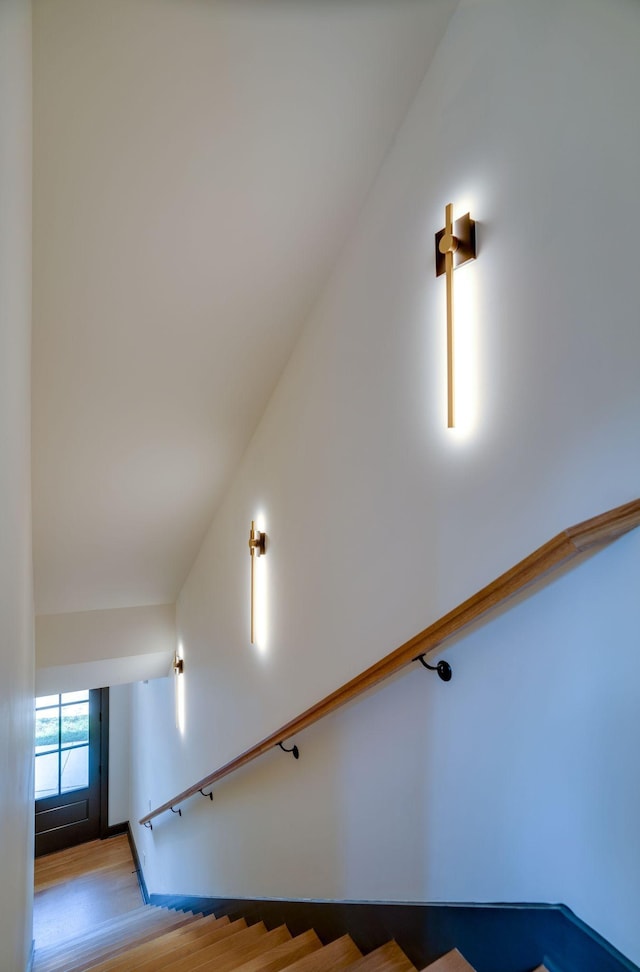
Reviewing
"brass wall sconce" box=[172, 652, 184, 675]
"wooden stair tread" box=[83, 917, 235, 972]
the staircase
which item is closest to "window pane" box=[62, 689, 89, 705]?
"brass wall sconce" box=[172, 652, 184, 675]

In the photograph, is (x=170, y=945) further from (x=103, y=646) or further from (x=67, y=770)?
(x=67, y=770)

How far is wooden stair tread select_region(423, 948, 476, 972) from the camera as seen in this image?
1413 millimetres

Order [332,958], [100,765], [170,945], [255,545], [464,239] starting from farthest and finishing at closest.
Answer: [100,765] < [255,545] < [170,945] < [332,958] < [464,239]

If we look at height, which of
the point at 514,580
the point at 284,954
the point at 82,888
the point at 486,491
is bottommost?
the point at 82,888

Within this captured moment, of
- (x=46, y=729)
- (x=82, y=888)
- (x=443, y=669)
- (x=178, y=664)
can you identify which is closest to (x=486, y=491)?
(x=443, y=669)

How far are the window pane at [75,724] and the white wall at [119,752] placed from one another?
0.33 metres

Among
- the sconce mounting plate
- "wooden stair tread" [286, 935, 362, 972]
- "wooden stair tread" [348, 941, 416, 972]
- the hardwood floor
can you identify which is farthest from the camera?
the hardwood floor

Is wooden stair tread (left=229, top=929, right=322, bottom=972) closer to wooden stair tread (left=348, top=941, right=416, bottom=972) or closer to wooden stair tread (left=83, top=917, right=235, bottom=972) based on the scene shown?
wooden stair tread (left=348, top=941, right=416, bottom=972)

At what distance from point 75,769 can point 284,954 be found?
254 inches

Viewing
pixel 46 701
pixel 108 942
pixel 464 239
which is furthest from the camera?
pixel 46 701

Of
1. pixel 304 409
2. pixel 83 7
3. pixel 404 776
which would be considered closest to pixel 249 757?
pixel 404 776

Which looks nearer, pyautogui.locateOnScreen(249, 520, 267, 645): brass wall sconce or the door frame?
pyautogui.locateOnScreen(249, 520, 267, 645): brass wall sconce

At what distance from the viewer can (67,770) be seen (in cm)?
730

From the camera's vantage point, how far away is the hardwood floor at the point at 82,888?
225 inches
